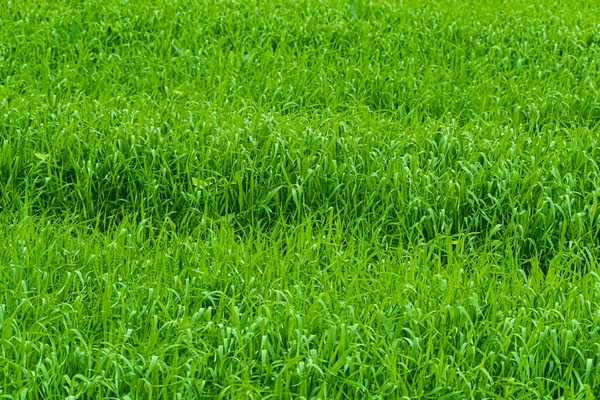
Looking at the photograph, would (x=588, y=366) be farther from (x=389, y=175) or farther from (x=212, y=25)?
(x=212, y=25)

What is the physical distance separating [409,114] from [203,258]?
2.44 m

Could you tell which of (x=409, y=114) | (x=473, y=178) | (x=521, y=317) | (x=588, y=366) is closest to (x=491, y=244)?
(x=473, y=178)

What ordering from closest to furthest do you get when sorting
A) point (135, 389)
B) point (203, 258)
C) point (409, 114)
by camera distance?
point (135, 389) → point (203, 258) → point (409, 114)

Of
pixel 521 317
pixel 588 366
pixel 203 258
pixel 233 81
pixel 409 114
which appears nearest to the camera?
pixel 588 366

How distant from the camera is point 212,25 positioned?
759 cm

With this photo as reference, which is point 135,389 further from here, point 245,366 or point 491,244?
point 491,244

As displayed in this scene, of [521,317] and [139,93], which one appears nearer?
[521,317]

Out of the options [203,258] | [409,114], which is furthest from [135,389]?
[409,114]

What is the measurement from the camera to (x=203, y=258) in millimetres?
4090

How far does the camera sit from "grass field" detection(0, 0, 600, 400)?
132 inches

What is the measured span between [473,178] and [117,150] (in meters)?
2.03

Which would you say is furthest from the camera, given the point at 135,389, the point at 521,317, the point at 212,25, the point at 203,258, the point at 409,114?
the point at 212,25

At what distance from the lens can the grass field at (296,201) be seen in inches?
132

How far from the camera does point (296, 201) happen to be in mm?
4828
